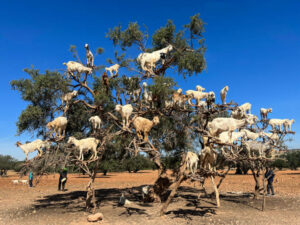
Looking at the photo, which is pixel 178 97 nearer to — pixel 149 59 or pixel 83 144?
pixel 149 59

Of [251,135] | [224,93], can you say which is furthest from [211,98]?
[251,135]

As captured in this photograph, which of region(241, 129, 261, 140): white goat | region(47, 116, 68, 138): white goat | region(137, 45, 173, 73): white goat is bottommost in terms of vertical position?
region(241, 129, 261, 140): white goat

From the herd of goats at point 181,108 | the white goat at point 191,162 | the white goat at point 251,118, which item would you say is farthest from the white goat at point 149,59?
the white goat at point 251,118

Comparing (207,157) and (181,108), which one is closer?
(207,157)

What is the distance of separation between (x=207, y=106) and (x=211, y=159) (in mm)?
2399

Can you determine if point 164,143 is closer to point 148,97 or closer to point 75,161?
point 148,97

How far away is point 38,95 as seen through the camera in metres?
11.6

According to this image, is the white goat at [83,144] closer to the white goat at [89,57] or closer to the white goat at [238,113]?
the white goat at [89,57]

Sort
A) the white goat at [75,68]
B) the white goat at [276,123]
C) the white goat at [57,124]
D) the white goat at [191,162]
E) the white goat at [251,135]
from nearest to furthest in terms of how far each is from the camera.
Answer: the white goat at [191,162] < the white goat at [57,124] < the white goat at [75,68] < the white goat at [251,135] < the white goat at [276,123]

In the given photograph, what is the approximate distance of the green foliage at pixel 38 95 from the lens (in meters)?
11.1

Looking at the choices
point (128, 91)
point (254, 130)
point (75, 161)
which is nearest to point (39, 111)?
point (75, 161)

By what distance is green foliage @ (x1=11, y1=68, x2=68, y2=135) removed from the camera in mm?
11056

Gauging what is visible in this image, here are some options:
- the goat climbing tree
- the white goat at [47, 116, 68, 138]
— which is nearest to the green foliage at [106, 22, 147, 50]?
the goat climbing tree

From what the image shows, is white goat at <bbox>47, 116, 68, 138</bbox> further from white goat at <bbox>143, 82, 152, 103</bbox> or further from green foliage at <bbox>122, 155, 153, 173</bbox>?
green foliage at <bbox>122, 155, 153, 173</bbox>
